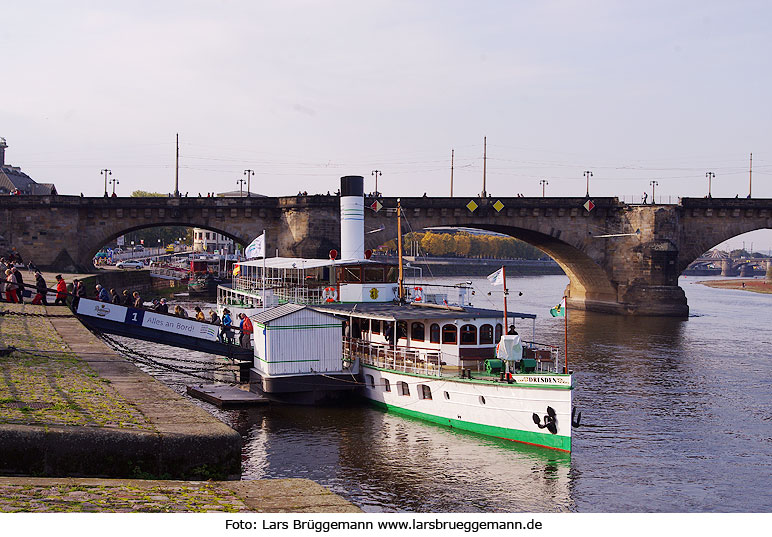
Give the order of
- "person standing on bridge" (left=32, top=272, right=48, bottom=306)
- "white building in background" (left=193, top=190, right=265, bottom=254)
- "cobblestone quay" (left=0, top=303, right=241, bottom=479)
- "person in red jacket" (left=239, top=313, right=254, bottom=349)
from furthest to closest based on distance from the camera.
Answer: "white building in background" (left=193, top=190, right=265, bottom=254) → "person in red jacket" (left=239, top=313, right=254, bottom=349) → "person standing on bridge" (left=32, top=272, right=48, bottom=306) → "cobblestone quay" (left=0, top=303, right=241, bottom=479)

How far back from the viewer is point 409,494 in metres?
22.3

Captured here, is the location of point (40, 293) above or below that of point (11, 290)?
below

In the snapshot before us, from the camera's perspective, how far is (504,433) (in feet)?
91.0

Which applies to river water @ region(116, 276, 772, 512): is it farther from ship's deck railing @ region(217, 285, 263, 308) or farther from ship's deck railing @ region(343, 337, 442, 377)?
ship's deck railing @ region(217, 285, 263, 308)

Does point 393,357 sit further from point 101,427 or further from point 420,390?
point 101,427

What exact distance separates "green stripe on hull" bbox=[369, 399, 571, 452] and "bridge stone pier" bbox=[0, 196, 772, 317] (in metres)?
42.0

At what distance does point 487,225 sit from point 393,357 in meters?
46.5

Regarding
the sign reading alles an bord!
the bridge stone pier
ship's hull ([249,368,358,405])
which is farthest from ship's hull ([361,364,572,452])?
the bridge stone pier

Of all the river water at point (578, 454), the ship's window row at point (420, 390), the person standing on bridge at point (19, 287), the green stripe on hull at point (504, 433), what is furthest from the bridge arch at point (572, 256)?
the green stripe on hull at point (504, 433)

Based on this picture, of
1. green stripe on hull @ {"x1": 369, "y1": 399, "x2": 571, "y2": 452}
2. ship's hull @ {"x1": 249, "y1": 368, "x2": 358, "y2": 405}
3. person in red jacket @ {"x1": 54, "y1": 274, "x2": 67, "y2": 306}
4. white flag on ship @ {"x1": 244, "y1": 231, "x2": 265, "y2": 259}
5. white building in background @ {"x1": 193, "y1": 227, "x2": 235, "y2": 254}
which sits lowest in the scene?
green stripe on hull @ {"x1": 369, "y1": 399, "x2": 571, "y2": 452}

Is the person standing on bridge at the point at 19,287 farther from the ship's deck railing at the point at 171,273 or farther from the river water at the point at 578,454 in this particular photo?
the ship's deck railing at the point at 171,273

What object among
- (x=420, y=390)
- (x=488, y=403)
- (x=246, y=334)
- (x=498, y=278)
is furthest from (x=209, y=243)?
(x=488, y=403)

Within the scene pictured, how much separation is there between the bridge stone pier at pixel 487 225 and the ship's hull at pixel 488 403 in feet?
134

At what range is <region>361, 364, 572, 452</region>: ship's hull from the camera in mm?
26172
